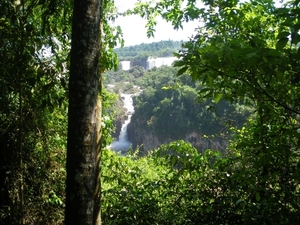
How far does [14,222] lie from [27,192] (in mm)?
391

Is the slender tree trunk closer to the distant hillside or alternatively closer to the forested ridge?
the forested ridge

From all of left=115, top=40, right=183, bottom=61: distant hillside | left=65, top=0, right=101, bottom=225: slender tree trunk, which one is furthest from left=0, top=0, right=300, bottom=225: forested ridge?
left=115, top=40, right=183, bottom=61: distant hillside

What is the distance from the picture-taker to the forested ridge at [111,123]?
128 cm

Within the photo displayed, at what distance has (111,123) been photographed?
2691 millimetres

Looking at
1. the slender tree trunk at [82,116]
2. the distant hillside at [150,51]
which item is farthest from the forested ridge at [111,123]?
the distant hillside at [150,51]

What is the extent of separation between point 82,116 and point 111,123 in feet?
4.65

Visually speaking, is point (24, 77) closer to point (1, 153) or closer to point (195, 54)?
point (1, 153)

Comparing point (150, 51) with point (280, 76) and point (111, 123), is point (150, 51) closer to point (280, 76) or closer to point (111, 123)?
point (111, 123)

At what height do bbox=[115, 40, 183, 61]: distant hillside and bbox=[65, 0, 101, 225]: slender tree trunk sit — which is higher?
bbox=[115, 40, 183, 61]: distant hillside

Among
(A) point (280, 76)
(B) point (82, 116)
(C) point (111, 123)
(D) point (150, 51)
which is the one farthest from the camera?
(D) point (150, 51)

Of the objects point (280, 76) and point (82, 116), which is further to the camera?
point (82, 116)

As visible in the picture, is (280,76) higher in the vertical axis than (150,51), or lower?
lower

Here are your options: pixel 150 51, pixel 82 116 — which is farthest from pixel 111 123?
pixel 150 51

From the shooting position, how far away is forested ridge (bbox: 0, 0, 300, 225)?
1280 mm
